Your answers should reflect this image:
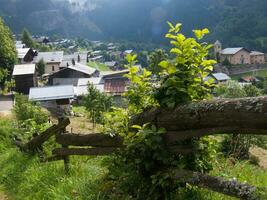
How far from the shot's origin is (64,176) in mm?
6699

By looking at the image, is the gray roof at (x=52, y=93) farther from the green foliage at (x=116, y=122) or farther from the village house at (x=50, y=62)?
the village house at (x=50, y=62)

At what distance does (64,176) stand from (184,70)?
316cm

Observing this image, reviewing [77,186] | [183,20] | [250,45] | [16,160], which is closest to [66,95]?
[16,160]

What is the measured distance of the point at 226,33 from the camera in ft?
469

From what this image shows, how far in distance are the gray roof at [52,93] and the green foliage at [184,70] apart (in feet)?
107

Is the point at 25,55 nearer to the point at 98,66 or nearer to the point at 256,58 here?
the point at 98,66

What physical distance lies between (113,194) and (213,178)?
57.7 inches

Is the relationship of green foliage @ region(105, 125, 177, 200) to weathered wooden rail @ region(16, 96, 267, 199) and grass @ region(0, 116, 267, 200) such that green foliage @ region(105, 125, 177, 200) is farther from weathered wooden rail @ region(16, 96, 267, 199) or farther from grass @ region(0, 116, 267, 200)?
grass @ region(0, 116, 267, 200)

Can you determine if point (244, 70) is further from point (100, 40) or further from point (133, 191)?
point (100, 40)

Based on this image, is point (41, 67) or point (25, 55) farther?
point (25, 55)

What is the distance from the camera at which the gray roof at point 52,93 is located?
3671 cm

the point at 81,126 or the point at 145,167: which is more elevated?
the point at 145,167

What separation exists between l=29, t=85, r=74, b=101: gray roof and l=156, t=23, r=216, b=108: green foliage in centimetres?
3259

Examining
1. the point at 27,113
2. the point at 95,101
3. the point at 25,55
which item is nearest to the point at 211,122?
the point at 27,113
